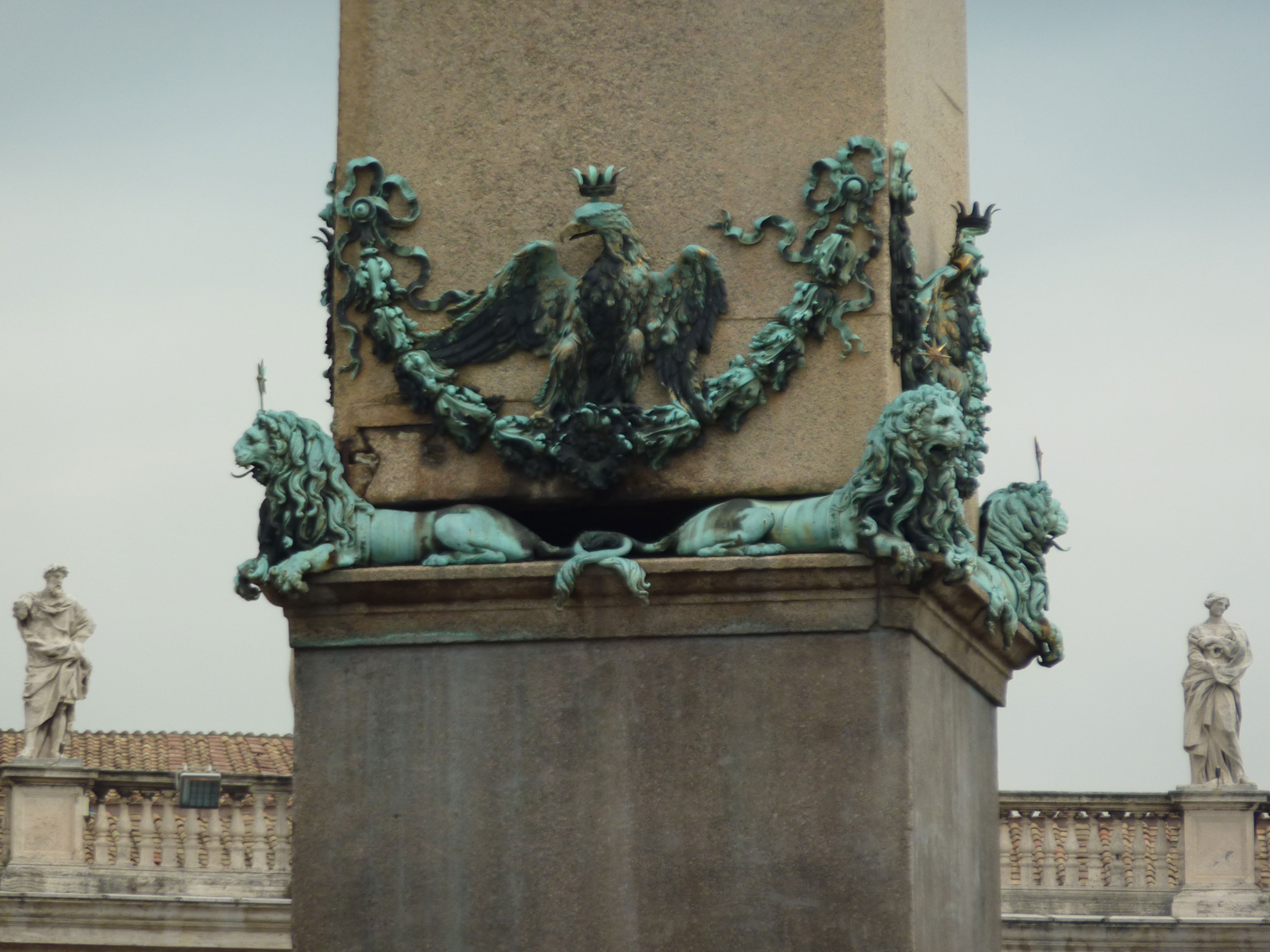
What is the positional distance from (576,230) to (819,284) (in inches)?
17.8

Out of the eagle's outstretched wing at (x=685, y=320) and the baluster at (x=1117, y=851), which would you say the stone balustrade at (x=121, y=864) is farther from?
the eagle's outstretched wing at (x=685, y=320)

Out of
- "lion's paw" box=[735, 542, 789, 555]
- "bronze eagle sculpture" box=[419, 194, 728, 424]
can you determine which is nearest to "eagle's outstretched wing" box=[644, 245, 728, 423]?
"bronze eagle sculpture" box=[419, 194, 728, 424]

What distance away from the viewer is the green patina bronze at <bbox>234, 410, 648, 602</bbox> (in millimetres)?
5594

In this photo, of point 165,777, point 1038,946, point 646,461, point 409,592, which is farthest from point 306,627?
point 1038,946

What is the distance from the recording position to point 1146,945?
83.4 feet

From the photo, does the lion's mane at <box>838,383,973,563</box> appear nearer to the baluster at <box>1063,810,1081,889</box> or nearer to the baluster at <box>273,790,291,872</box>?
the baluster at <box>273,790,291,872</box>

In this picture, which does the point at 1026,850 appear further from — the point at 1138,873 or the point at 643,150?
the point at 643,150

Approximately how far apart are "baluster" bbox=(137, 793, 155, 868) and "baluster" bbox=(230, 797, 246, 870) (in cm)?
61

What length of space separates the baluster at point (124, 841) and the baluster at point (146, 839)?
2.8 inches

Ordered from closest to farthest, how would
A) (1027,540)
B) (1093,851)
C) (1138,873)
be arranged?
(1027,540) < (1093,851) < (1138,873)

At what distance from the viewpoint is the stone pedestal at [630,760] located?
5.39 metres

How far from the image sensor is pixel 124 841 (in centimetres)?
2495

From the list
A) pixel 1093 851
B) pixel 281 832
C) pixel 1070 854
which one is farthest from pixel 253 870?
pixel 1093 851

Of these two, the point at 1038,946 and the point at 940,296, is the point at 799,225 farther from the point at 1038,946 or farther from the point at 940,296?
the point at 1038,946
